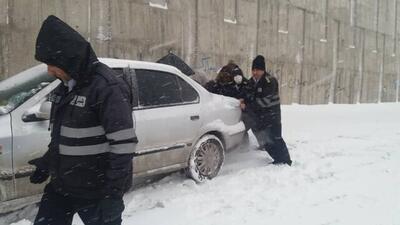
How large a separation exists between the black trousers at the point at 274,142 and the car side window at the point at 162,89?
163 centimetres

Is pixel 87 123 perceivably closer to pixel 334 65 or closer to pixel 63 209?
pixel 63 209

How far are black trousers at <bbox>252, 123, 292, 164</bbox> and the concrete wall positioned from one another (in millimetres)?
3973

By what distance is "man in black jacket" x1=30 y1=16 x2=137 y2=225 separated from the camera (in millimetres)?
2502

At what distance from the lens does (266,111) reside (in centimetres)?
689

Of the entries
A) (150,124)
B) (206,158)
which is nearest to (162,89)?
Answer: (150,124)

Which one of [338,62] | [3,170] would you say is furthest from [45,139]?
[338,62]

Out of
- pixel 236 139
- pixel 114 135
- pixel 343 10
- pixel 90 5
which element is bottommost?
pixel 236 139

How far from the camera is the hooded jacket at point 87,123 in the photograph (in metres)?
2.50

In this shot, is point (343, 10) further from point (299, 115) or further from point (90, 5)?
point (90, 5)

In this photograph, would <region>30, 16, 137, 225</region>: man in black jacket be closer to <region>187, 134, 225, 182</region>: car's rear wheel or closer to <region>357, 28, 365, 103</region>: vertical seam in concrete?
A: <region>187, 134, 225, 182</region>: car's rear wheel

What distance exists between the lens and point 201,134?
5.77 m

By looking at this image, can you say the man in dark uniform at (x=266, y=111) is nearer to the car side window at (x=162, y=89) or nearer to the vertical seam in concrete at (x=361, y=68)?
the car side window at (x=162, y=89)

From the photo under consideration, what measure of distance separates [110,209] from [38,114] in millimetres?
1863

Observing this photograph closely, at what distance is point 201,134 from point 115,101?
10.8 ft
